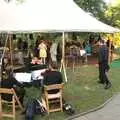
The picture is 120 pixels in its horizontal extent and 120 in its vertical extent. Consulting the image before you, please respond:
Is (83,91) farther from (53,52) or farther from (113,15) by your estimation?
(113,15)

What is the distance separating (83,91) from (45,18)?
18.0ft

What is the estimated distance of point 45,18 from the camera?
20234 mm

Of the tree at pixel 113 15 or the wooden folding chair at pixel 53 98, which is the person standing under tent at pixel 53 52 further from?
the tree at pixel 113 15

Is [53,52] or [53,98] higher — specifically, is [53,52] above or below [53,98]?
above

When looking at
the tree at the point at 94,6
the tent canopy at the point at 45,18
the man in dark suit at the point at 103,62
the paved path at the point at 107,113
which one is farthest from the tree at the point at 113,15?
the paved path at the point at 107,113

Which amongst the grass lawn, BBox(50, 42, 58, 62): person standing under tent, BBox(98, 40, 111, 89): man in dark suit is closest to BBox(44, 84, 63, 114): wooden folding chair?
the grass lawn

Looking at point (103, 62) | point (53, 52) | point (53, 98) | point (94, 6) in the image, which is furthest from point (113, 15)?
point (53, 98)

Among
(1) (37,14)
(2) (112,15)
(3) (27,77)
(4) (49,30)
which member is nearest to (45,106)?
(3) (27,77)

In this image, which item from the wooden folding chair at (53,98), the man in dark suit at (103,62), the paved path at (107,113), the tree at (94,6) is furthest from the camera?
the tree at (94,6)

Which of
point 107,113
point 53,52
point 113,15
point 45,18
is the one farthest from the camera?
point 113,15

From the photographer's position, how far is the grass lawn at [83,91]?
43.2ft

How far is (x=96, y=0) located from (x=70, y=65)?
41.4 feet

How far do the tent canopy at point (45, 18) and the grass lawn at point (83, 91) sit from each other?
2.24m

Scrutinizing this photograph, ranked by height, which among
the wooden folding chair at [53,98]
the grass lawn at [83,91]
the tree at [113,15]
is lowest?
the grass lawn at [83,91]
